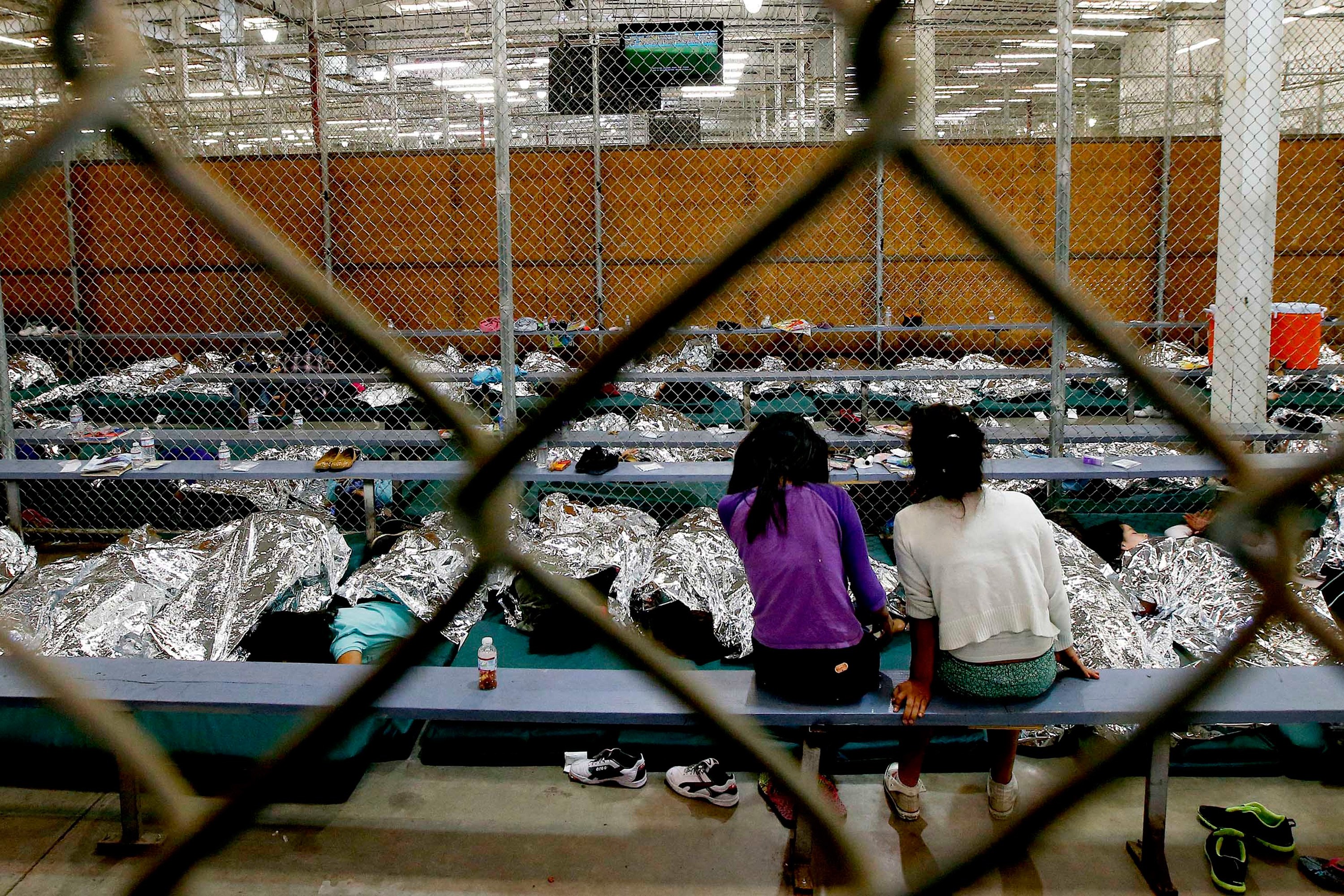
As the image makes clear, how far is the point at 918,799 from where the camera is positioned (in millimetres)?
2613

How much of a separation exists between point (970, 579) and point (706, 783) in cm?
109

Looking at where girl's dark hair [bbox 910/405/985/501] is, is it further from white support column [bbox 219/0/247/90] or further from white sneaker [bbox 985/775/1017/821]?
white support column [bbox 219/0/247/90]

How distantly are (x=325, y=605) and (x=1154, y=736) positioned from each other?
3.68 metres

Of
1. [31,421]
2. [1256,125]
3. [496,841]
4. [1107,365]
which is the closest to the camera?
[496,841]

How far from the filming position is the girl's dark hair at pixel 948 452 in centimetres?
222

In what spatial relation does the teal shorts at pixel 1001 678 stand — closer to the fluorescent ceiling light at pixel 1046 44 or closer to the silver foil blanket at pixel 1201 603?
the silver foil blanket at pixel 1201 603

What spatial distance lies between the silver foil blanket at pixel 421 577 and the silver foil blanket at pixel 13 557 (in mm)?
1585

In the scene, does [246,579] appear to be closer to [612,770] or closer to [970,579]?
[612,770]

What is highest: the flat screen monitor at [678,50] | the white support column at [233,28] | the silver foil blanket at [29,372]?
the white support column at [233,28]

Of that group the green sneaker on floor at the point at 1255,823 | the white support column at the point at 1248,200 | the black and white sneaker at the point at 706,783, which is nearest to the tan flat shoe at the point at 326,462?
the black and white sneaker at the point at 706,783

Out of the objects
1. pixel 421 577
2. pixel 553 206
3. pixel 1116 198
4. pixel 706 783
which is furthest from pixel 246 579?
pixel 1116 198

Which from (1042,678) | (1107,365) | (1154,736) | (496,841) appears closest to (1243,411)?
(1107,365)

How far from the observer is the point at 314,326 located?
306 inches

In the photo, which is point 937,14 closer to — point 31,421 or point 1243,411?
point 1243,411
